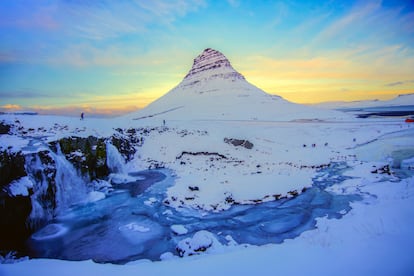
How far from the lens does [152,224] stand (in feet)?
42.0

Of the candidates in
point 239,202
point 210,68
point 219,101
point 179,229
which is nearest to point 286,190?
point 239,202

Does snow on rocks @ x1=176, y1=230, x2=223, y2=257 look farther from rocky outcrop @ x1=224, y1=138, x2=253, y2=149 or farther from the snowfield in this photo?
rocky outcrop @ x1=224, y1=138, x2=253, y2=149

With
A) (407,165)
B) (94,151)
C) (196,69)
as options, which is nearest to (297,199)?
(407,165)

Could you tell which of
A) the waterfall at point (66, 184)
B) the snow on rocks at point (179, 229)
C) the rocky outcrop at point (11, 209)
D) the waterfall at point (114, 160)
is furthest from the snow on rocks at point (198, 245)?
the waterfall at point (114, 160)

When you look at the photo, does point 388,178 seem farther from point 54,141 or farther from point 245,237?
point 54,141

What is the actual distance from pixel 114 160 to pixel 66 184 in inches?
286

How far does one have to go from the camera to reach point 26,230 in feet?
38.7

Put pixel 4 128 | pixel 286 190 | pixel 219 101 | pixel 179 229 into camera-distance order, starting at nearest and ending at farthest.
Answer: pixel 179 229, pixel 286 190, pixel 4 128, pixel 219 101

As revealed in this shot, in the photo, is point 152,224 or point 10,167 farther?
point 152,224

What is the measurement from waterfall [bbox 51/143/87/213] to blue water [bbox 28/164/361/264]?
2.72ft

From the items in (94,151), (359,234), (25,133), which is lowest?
(359,234)

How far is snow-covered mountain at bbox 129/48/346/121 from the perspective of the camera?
84.2 metres

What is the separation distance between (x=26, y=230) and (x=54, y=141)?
25.4 ft

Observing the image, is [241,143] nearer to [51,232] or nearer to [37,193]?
[37,193]
